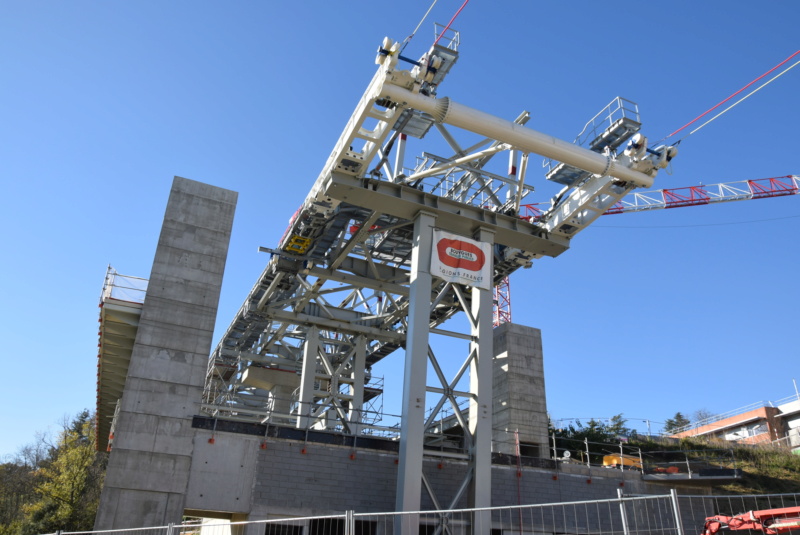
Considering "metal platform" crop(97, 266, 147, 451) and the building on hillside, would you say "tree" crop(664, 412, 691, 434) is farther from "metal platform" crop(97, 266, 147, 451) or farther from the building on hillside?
"metal platform" crop(97, 266, 147, 451)

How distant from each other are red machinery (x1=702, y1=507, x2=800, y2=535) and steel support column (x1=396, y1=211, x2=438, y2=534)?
675 cm

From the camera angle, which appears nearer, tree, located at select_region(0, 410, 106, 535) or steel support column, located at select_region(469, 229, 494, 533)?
steel support column, located at select_region(469, 229, 494, 533)

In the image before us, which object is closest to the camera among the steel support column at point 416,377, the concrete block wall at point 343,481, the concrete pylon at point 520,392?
the steel support column at point 416,377

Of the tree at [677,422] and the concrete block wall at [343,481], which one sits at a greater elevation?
the tree at [677,422]

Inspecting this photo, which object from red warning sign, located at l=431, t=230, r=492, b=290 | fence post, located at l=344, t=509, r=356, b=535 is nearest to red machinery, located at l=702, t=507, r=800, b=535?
fence post, located at l=344, t=509, r=356, b=535

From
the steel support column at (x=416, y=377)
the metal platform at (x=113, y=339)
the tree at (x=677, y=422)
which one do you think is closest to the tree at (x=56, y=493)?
the metal platform at (x=113, y=339)

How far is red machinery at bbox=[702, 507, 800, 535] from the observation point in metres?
12.5

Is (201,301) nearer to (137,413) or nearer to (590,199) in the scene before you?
(137,413)

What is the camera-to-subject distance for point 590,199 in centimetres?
2155

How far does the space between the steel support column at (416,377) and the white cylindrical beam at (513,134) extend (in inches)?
135

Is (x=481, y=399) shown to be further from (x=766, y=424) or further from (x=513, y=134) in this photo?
(x=766, y=424)

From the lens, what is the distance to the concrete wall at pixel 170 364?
17.3 metres

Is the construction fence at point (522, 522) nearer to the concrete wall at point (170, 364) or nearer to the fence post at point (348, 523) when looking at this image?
the concrete wall at point (170, 364)

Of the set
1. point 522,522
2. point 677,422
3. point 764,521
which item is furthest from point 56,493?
point 677,422
